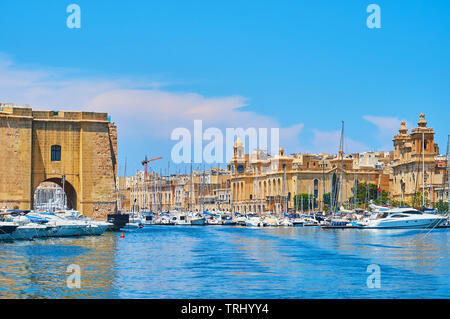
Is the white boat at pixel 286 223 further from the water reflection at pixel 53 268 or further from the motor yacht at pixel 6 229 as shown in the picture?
the motor yacht at pixel 6 229

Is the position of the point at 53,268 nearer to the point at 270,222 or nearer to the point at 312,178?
the point at 270,222

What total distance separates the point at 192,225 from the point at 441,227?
3536 centimetres

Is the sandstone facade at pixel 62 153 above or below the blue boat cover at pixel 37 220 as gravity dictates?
above

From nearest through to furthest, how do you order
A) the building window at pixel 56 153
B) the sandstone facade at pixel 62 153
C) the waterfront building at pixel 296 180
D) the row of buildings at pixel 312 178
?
the sandstone facade at pixel 62 153
the building window at pixel 56 153
the row of buildings at pixel 312 178
the waterfront building at pixel 296 180

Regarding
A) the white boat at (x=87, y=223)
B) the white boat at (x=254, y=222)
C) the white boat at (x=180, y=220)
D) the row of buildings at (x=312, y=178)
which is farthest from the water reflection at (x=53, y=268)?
the row of buildings at (x=312, y=178)

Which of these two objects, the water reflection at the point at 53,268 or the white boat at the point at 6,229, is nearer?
the water reflection at the point at 53,268

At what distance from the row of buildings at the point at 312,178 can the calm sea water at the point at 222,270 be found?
53491 mm

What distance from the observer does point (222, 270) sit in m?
27.5

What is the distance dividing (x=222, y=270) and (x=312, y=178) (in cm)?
10586

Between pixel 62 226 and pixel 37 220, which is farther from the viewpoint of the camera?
pixel 37 220

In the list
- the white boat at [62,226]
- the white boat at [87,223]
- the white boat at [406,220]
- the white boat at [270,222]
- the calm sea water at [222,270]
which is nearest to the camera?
the calm sea water at [222,270]

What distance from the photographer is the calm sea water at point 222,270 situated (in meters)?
21.7

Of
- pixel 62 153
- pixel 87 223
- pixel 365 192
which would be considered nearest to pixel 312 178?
pixel 365 192
